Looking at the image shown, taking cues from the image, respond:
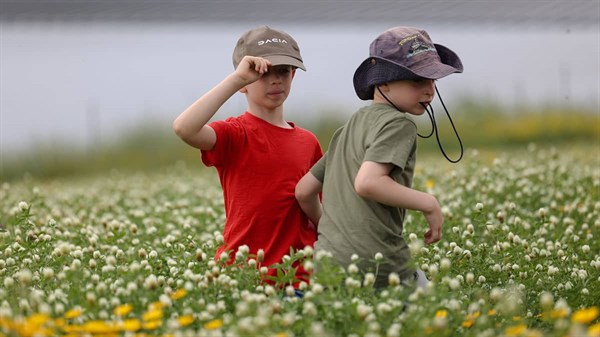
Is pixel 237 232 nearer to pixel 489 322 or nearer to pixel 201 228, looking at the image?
pixel 489 322

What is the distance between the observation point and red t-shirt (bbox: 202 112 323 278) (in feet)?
14.7

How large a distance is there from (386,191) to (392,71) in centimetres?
58

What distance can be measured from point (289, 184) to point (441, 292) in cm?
129

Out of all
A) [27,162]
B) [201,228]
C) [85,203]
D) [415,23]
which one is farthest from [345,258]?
[27,162]

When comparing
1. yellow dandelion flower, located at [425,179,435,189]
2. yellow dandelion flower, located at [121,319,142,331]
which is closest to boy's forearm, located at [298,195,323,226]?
yellow dandelion flower, located at [121,319,142,331]

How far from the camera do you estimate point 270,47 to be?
4.40m

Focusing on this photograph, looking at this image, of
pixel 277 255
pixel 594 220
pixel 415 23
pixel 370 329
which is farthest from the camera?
pixel 415 23

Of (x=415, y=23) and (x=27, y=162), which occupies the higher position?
(x=415, y=23)

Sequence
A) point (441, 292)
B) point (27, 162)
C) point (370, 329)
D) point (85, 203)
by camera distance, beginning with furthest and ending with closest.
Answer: point (27, 162), point (85, 203), point (441, 292), point (370, 329)

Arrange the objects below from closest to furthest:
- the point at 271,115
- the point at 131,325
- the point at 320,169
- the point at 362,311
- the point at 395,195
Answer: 1. the point at 131,325
2. the point at 362,311
3. the point at 395,195
4. the point at 320,169
5. the point at 271,115

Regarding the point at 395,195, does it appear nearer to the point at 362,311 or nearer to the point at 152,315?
the point at 362,311

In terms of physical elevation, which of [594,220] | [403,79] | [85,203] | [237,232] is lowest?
[85,203]

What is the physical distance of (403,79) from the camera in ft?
13.2

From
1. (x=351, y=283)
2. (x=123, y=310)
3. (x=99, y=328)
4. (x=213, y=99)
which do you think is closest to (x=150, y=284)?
(x=123, y=310)
